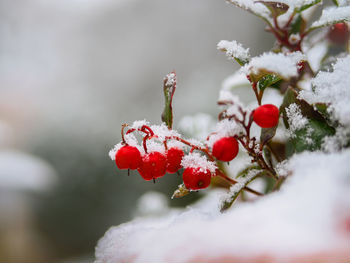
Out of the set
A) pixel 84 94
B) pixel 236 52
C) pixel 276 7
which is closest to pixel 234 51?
pixel 236 52

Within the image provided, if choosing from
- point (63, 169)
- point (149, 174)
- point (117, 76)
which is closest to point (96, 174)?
point (63, 169)

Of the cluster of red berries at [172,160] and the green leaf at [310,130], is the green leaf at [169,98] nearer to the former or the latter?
the cluster of red berries at [172,160]

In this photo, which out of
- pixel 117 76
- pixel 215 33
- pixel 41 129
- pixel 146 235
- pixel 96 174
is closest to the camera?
pixel 146 235

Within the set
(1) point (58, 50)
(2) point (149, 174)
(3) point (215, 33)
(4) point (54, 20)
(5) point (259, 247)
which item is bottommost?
(5) point (259, 247)

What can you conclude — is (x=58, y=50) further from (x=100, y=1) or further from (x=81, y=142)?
(x=81, y=142)

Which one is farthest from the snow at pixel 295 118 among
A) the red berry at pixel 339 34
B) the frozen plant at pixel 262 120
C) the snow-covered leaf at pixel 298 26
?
the red berry at pixel 339 34

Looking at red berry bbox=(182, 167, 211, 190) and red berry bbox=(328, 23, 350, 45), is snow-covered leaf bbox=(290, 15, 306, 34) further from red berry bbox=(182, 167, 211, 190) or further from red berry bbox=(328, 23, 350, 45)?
red berry bbox=(182, 167, 211, 190)

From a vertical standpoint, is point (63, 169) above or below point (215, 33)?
below

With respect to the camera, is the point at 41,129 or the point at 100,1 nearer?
the point at 41,129
